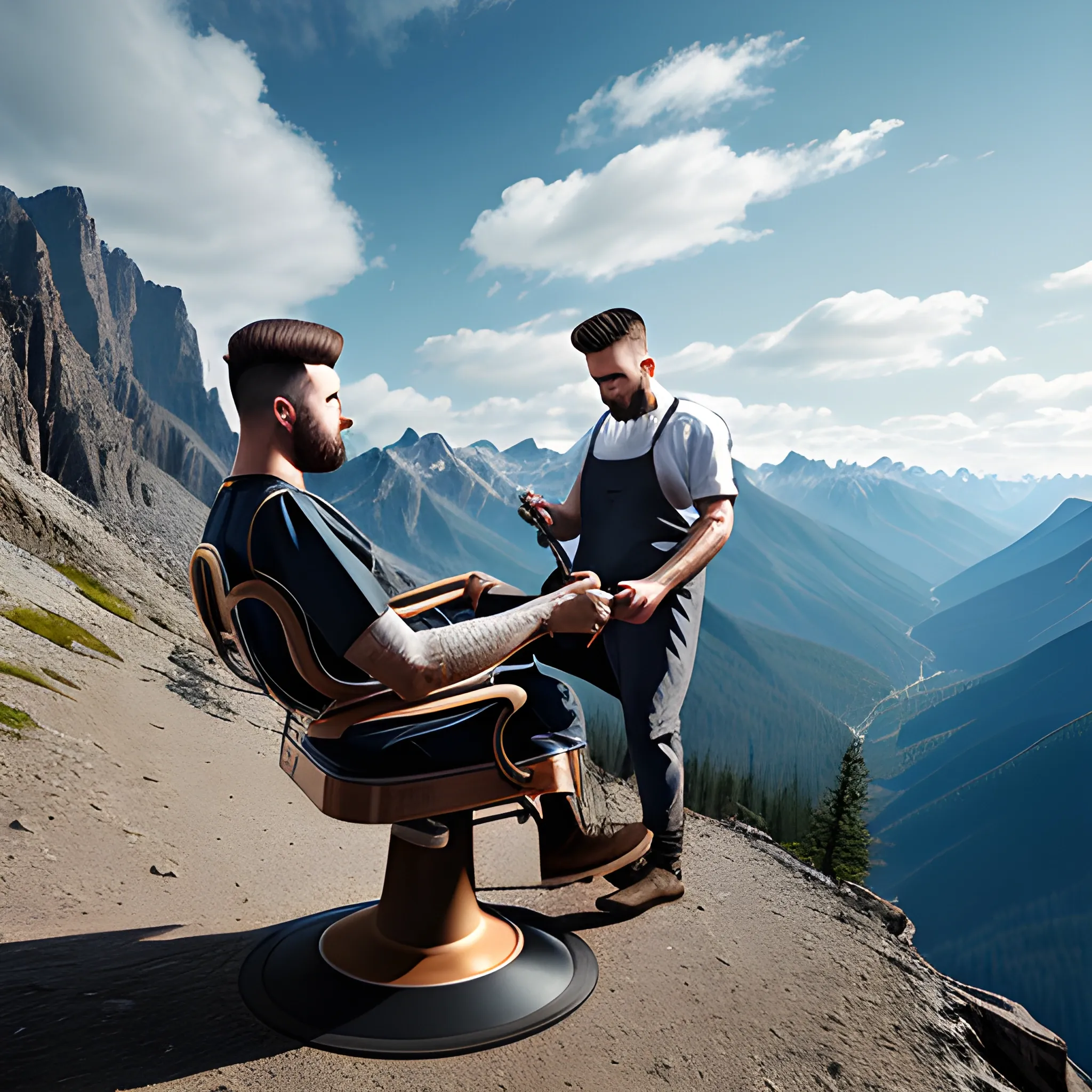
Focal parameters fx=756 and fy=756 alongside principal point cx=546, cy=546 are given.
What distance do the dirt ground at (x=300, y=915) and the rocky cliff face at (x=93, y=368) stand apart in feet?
117

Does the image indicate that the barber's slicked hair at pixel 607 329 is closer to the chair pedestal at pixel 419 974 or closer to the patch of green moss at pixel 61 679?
the chair pedestal at pixel 419 974

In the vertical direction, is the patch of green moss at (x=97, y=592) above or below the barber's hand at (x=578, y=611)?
below

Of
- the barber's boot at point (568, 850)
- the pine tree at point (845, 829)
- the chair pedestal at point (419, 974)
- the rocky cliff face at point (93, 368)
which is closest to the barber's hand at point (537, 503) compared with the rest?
the barber's boot at point (568, 850)

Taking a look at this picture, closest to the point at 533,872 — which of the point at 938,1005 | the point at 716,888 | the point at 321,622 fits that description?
the point at 716,888

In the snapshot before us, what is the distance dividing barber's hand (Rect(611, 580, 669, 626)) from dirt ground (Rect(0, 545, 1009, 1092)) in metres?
1.51

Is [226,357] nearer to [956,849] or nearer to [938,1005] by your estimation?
[938,1005]

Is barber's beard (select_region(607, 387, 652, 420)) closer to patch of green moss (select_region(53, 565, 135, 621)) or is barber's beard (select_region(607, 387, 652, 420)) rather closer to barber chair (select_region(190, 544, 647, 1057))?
barber chair (select_region(190, 544, 647, 1057))

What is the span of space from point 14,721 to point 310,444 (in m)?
5.33

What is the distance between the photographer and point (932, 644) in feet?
586

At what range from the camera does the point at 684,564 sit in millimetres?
3322

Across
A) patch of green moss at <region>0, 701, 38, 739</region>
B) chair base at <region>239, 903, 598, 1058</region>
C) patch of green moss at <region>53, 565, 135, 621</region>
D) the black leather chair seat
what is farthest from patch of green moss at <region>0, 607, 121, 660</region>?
the black leather chair seat

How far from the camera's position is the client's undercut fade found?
2.43 metres

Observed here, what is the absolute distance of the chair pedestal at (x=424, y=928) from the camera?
9.11 feet

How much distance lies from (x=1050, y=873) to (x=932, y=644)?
144 m
